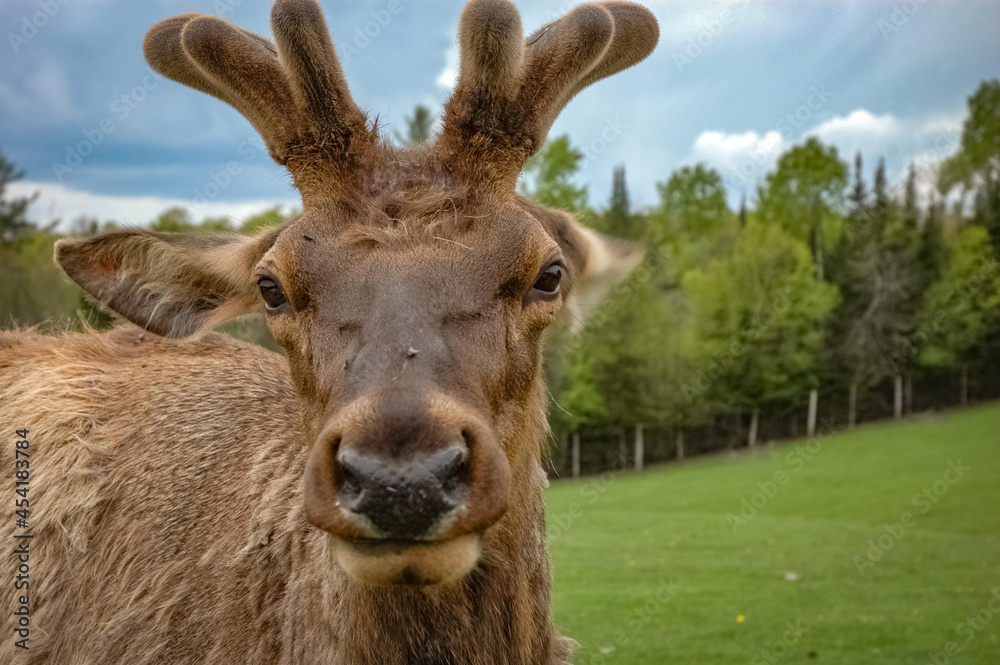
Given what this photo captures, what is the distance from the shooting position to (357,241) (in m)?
3.37

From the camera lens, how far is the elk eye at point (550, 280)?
3625mm

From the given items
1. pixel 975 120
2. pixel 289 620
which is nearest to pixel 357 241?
pixel 289 620

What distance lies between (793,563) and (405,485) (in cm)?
1916

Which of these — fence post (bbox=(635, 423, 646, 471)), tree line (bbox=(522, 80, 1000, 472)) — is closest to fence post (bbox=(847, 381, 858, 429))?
tree line (bbox=(522, 80, 1000, 472))

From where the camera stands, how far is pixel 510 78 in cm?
378

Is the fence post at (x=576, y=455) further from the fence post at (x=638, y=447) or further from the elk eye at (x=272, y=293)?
the elk eye at (x=272, y=293)

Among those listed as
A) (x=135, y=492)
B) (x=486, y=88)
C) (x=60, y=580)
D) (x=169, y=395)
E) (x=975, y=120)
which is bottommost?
(x=60, y=580)

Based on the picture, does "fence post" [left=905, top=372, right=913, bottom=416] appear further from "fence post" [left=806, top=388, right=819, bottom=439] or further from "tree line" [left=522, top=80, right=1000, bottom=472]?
"fence post" [left=806, top=388, right=819, bottom=439]

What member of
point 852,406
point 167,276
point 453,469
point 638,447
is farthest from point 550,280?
point 852,406

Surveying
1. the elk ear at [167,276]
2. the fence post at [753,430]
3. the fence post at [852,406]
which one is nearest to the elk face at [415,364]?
the elk ear at [167,276]

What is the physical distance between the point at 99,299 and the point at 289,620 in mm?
2260

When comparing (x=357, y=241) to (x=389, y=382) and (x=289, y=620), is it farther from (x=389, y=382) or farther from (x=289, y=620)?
(x=289, y=620)

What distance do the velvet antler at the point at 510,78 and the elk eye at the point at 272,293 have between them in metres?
1.05

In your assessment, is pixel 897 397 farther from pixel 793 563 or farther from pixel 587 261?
pixel 587 261
